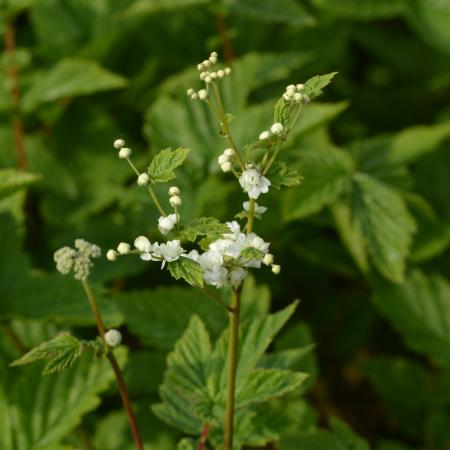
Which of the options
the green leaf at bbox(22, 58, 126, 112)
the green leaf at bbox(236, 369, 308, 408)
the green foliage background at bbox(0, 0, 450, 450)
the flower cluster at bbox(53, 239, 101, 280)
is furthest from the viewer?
the green leaf at bbox(22, 58, 126, 112)

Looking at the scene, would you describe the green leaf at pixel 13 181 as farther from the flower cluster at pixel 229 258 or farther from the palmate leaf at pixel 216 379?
the flower cluster at pixel 229 258

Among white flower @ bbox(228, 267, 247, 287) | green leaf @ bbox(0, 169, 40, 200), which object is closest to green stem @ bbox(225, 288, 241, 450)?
white flower @ bbox(228, 267, 247, 287)

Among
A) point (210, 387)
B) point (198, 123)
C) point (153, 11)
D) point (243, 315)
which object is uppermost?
point (153, 11)

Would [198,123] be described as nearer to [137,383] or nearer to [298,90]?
[137,383]

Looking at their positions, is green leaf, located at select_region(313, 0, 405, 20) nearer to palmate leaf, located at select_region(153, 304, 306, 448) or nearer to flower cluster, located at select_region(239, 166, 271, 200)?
palmate leaf, located at select_region(153, 304, 306, 448)

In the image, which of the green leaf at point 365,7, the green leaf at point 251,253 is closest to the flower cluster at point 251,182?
the green leaf at point 251,253

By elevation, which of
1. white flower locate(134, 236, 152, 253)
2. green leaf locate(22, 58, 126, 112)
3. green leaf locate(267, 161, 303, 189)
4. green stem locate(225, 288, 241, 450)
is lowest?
green stem locate(225, 288, 241, 450)

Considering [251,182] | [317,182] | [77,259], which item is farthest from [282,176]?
[317,182]

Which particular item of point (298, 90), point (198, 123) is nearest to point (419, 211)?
point (198, 123)

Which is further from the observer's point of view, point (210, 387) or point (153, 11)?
point (153, 11)
